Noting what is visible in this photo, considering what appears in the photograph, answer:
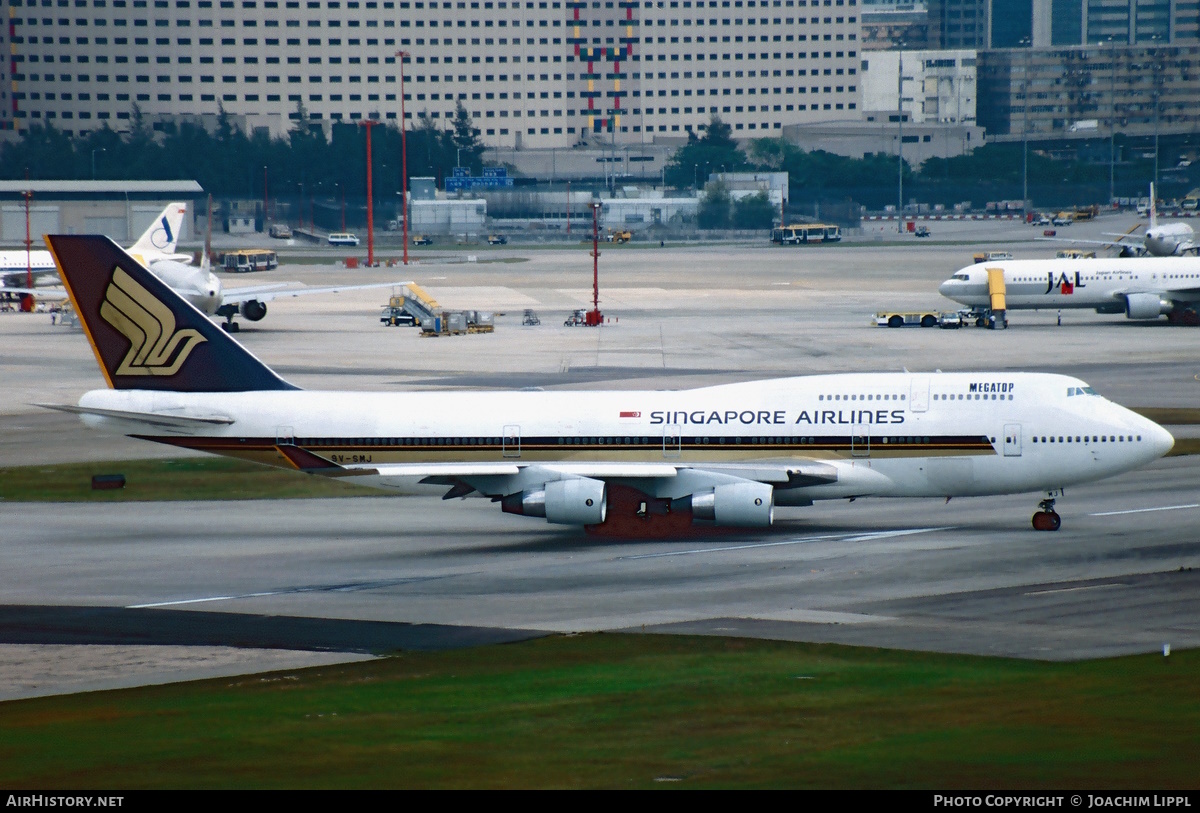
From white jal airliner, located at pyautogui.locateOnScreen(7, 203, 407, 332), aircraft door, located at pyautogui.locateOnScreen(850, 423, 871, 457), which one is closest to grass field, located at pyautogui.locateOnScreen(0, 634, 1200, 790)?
aircraft door, located at pyautogui.locateOnScreen(850, 423, 871, 457)

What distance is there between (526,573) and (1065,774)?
22.0m

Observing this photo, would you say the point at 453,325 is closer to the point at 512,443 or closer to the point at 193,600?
the point at 512,443

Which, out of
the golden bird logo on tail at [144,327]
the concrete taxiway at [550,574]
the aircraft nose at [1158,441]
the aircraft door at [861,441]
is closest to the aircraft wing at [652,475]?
the aircraft door at [861,441]

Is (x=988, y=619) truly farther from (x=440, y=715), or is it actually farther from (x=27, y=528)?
(x=27, y=528)

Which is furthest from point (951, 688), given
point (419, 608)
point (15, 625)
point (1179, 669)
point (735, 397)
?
point (15, 625)

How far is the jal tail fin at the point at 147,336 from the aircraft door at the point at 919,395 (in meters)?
20.7

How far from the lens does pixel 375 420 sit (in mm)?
47469

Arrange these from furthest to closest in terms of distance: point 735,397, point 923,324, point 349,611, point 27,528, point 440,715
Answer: point 923,324
point 27,528
point 735,397
point 349,611
point 440,715

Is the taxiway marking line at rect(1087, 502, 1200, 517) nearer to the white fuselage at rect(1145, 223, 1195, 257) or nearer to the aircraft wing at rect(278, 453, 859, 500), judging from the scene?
the aircraft wing at rect(278, 453, 859, 500)

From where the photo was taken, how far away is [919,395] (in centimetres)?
4634

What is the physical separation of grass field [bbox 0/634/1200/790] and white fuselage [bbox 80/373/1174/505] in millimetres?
→ 12717

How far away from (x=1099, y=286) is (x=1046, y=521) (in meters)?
77.3

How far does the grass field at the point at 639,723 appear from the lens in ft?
76.6

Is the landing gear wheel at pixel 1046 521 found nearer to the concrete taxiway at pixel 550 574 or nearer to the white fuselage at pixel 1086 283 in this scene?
the concrete taxiway at pixel 550 574
